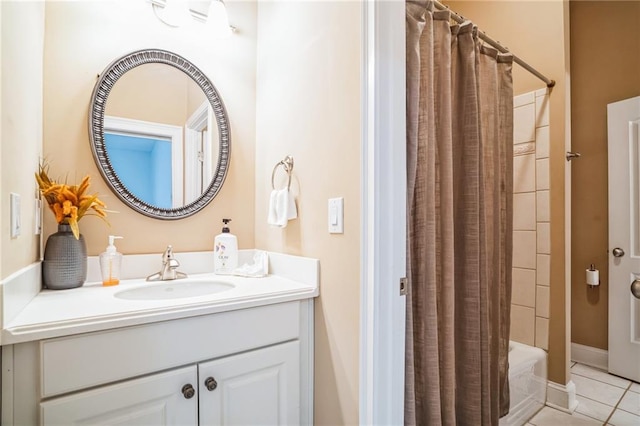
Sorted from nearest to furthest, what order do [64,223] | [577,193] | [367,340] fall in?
A: [367,340]
[64,223]
[577,193]

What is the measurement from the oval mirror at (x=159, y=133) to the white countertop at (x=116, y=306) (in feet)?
1.35

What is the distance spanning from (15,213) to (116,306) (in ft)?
1.19

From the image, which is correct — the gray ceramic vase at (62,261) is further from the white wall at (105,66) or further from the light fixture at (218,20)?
the light fixture at (218,20)

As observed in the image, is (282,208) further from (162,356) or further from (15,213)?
(15,213)

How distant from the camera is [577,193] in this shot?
247cm

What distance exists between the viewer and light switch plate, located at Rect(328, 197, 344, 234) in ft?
3.57

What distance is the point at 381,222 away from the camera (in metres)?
0.97

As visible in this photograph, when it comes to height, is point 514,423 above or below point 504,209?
below

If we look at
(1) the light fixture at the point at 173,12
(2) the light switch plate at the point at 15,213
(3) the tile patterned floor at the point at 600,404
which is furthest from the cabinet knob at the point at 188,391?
(3) the tile patterned floor at the point at 600,404

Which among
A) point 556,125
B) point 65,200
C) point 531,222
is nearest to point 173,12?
point 65,200

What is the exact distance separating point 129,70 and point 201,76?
1.01 ft

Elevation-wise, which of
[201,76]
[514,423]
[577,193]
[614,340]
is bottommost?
[514,423]

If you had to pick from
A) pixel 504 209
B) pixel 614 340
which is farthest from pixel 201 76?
pixel 614 340

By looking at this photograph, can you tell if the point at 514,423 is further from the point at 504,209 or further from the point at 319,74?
the point at 319,74
